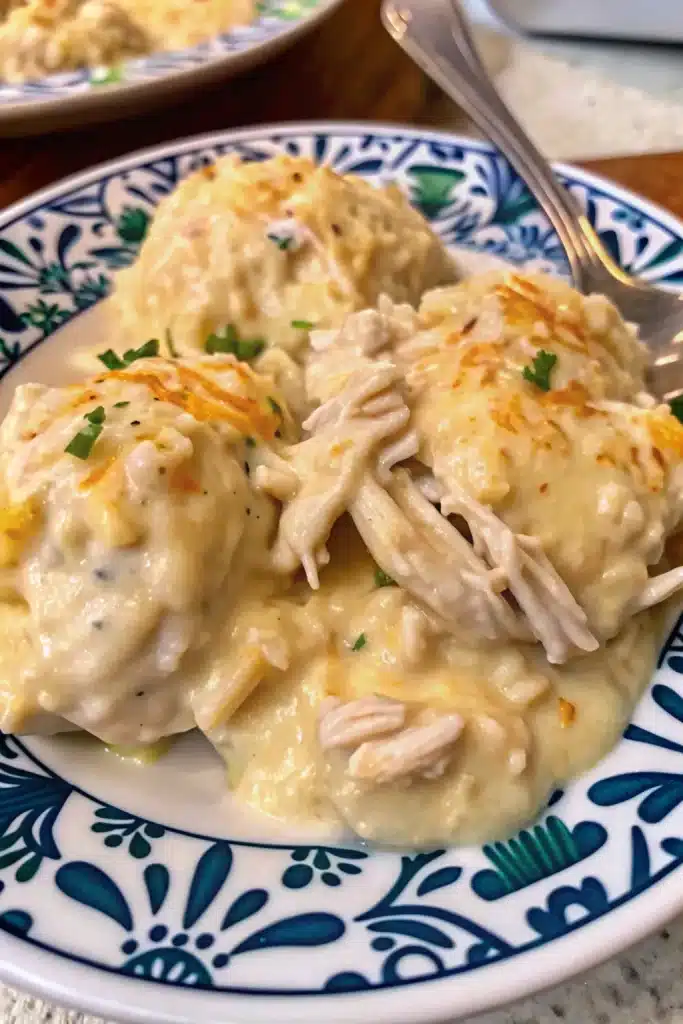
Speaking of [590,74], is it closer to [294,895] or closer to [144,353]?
[144,353]

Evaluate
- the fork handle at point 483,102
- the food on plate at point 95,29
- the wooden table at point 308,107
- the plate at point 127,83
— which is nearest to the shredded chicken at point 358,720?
the fork handle at point 483,102

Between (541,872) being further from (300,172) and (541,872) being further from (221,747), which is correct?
(300,172)

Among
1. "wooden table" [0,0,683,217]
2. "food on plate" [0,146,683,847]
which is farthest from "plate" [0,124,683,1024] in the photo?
"wooden table" [0,0,683,217]

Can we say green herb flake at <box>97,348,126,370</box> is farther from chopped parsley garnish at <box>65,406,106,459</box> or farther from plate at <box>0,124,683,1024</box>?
plate at <box>0,124,683,1024</box>

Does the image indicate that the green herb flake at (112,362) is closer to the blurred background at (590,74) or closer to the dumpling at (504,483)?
the dumpling at (504,483)

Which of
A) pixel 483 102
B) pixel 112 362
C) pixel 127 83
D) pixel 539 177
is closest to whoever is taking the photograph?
pixel 112 362

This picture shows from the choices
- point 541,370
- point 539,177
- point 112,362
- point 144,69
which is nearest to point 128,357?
point 112,362
